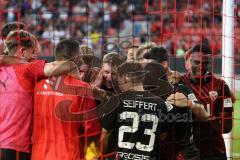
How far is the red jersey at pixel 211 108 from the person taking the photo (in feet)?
17.2

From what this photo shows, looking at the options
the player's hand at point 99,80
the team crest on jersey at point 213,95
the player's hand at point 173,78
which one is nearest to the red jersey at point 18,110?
the player's hand at point 99,80

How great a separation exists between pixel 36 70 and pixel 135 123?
787 mm

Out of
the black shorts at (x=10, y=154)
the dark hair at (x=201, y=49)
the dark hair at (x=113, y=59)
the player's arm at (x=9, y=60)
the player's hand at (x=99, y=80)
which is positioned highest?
the dark hair at (x=201, y=49)

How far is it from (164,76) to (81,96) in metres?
0.91

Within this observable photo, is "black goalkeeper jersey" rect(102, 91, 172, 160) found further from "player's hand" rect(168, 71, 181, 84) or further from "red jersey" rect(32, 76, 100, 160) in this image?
"player's hand" rect(168, 71, 181, 84)

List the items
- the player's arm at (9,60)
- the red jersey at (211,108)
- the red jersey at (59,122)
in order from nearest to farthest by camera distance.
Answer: the red jersey at (59,122), the player's arm at (9,60), the red jersey at (211,108)

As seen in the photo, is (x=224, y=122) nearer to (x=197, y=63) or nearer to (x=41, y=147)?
(x=197, y=63)

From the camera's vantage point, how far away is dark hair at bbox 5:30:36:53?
4.67 metres

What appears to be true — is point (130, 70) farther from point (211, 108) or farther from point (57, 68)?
point (211, 108)

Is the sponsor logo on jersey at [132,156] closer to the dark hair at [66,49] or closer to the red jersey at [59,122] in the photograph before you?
the red jersey at [59,122]

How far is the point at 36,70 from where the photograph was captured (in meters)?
4.46

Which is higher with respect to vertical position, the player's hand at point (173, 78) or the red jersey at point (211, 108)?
the player's hand at point (173, 78)

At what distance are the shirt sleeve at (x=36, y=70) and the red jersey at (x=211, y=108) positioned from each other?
4.42 ft

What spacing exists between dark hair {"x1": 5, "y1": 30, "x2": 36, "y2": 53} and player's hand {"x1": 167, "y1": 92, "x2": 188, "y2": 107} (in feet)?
3.65
